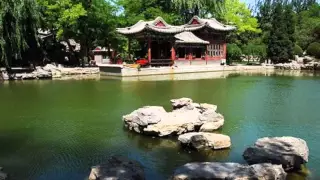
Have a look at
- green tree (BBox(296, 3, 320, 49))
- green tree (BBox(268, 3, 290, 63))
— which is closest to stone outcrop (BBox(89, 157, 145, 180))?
green tree (BBox(268, 3, 290, 63))

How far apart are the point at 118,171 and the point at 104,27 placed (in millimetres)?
27128

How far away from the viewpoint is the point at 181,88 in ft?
68.5

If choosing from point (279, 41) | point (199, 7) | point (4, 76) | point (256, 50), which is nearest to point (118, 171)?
point (4, 76)

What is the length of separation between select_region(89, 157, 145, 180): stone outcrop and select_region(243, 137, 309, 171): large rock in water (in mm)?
2562

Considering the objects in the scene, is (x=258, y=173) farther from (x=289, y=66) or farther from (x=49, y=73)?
(x=289, y=66)

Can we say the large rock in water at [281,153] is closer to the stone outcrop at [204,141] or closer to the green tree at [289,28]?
the stone outcrop at [204,141]

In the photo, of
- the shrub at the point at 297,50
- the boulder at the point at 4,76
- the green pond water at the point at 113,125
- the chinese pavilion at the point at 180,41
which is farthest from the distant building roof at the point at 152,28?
the shrub at the point at 297,50

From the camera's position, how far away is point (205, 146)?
866cm


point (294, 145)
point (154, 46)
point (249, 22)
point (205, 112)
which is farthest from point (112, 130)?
point (249, 22)

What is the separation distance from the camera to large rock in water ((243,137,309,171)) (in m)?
7.13

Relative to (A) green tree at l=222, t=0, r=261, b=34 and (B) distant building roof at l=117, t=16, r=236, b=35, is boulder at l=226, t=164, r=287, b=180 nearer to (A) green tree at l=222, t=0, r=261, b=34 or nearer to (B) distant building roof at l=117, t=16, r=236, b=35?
(B) distant building roof at l=117, t=16, r=236, b=35

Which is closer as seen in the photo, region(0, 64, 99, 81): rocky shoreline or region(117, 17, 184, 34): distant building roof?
region(0, 64, 99, 81): rocky shoreline

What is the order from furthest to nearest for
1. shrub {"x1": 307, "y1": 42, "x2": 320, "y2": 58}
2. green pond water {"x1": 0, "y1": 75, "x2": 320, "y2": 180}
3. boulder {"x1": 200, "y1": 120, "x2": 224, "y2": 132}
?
shrub {"x1": 307, "y1": 42, "x2": 320, "y2": 58} < boulder {"x1": 200, "y1": 120, "x2": 224, "y2": 132} < green pond water {"x1": 0, "y1": 75, "x2": 320, "y2": 180}

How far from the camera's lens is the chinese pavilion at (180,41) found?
31156mm
